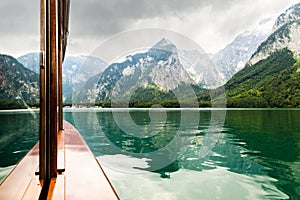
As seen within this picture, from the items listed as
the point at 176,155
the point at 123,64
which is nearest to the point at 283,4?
the point at 123,64

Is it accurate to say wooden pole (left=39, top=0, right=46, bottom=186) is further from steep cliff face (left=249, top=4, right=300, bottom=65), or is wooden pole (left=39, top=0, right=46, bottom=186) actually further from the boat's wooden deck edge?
steep cliff face (left=249, top=4, right=300, bottom=65)

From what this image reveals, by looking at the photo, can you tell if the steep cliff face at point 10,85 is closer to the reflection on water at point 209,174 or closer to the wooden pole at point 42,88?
the wooden pole at point 42,88

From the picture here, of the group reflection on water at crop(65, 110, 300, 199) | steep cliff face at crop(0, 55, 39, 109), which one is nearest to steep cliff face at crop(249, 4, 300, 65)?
reflection on water at crop(65, 110, 300, 199)

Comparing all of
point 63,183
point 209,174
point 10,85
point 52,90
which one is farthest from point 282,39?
point 10,85

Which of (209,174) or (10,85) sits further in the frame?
(209,174)

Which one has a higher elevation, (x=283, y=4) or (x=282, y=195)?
(x=283, y=4)

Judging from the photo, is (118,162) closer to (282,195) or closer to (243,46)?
(282,195)

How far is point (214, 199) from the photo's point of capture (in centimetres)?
280

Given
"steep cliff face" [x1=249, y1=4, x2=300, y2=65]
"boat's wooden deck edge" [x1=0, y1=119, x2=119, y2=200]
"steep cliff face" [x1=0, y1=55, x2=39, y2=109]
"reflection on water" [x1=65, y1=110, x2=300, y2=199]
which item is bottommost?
"reflection on water" [x1=65, y1=110, x2=300, y2=199]

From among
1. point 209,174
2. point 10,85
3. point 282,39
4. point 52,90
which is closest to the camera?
point 10,85

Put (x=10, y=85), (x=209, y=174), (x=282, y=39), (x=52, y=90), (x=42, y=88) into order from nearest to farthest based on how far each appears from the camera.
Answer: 1. (x=10, y=85)
2. (x=42, y=88)
3. (x=52, y=90)
4. (x=209, y=174)
5. (x=282, y=39)

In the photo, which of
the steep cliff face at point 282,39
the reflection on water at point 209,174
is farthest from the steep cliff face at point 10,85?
the steep cliff face at point 282,39

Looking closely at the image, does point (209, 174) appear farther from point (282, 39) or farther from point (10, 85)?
point (282, 39)

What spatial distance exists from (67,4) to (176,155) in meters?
4.18
